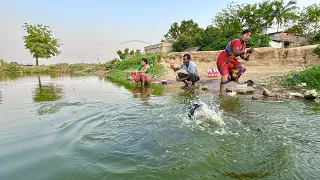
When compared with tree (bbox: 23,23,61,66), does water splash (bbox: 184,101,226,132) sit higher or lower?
lower

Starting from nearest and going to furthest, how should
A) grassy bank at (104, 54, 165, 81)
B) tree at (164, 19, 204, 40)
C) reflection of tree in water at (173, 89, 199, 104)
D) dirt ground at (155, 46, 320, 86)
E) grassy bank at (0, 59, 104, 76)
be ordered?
1. reflection of tree in water at (173, 89, 199, 104)
2. dirt ground at (155, 46, 320, 86)
3. grassy bank at (104, 54, 165, 81)
4. grassy bank at (0, 59, 104, 76)
5. tree at (164, 19, 204, 40)

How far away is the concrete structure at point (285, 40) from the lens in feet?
88.8

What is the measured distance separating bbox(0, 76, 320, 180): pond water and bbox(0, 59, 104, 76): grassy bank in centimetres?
2525

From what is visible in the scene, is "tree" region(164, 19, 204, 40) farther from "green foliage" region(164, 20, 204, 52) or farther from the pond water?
the pond water

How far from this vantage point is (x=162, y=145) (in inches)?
97.1

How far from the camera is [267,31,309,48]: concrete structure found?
1065 inches

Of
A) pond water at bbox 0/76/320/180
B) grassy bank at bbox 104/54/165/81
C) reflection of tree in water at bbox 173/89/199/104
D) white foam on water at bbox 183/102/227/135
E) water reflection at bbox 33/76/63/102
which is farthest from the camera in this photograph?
grassy bank at bbox 104/54/165/81

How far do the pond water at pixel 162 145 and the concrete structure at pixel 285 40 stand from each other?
26.4 metres

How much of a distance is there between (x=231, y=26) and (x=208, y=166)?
105 ft

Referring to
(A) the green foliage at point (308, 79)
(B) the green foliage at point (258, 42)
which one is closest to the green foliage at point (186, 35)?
(B) the green foliage at point (258, 42)

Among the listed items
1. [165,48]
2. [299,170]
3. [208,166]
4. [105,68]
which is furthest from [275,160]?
[165,48]

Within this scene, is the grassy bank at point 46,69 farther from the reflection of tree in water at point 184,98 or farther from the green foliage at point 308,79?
the green foliage at point 308,79

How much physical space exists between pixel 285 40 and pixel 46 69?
3502cm

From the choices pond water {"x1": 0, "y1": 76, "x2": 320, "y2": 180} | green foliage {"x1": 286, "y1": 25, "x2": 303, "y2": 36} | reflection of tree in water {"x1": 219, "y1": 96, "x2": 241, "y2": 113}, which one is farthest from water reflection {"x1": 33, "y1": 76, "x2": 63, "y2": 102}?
green foliage {"x1": 286, "y1": 25, "x2": 303, "y2": 36}
